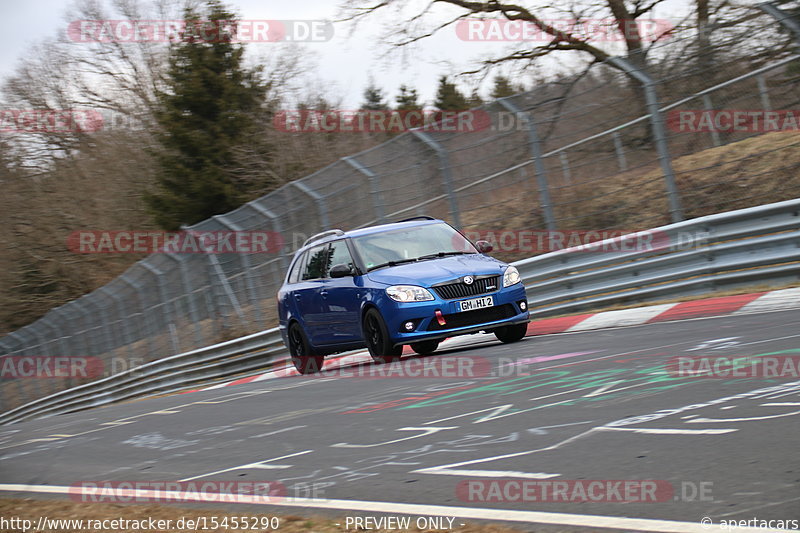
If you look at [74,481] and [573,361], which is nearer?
[74,481]

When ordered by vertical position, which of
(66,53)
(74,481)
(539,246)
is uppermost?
(66,53)

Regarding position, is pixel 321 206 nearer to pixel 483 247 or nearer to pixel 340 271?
pixel 340 271

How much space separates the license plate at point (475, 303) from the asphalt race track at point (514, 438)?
579 millimetres

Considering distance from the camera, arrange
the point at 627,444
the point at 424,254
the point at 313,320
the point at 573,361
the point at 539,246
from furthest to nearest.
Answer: the point at 539,246, the point at 313,320, the point at 424,254, the point at 573,361, the point at 627,444

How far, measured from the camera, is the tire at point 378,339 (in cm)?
1162

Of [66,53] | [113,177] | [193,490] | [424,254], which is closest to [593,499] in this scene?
[193,490]

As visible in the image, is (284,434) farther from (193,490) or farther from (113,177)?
(113,177)

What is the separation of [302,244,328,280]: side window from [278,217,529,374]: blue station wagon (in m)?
0.02

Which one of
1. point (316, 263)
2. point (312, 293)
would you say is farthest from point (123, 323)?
point (312, 293)

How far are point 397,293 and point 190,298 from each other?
11.9 m

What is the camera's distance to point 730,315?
1039 centimetres

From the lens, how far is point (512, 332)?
12.2 meters

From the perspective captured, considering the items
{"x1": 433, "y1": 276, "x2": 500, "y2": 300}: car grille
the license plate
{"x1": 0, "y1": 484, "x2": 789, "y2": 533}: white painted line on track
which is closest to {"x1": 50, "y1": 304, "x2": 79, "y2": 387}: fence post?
{"x1": 433, "y1": 276, "x2": 500, "y2": 300}: car grille

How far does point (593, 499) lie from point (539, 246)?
11.2 m
